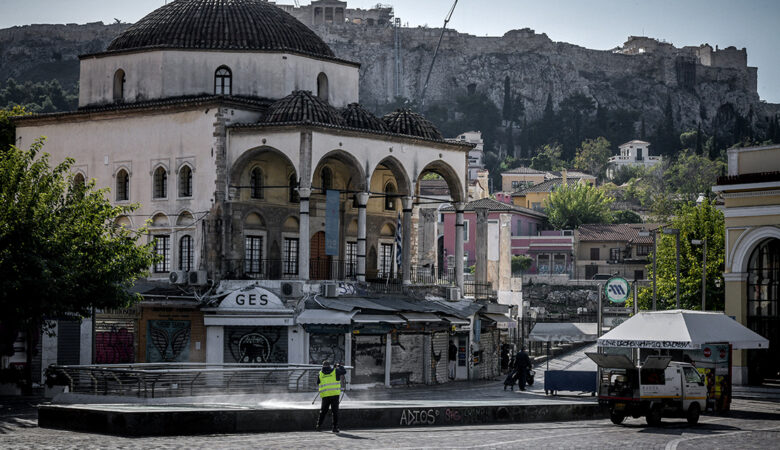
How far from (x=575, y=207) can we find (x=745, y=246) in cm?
8045

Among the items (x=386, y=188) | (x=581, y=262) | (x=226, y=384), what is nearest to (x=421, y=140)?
(x=386, y=188)

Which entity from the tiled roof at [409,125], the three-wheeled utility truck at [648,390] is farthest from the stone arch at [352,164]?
the three-wheeled utility truck at [648,390]

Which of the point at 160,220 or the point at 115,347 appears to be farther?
the point at 160,220

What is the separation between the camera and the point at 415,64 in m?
183

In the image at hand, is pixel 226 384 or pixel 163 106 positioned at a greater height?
pixel 163 106

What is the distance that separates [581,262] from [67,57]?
335 ft

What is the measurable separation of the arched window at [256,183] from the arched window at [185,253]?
281 cm

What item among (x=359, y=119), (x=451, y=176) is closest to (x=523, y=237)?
(x=451, y=176)

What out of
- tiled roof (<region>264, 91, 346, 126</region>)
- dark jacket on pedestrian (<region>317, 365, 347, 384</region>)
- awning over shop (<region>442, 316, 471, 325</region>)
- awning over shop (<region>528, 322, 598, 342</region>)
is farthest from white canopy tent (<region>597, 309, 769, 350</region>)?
tiled roof (<region>264, 91, 346, 126</region>)

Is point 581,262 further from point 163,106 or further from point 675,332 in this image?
point 675,332

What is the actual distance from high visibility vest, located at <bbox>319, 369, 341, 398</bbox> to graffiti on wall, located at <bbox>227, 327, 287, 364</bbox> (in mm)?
15786

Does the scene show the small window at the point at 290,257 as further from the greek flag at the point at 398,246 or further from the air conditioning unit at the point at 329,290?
the air conditioning unit at the point at 329,290

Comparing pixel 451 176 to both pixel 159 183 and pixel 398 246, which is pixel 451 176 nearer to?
pixel 398 246

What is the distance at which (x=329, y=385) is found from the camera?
24.0 m
